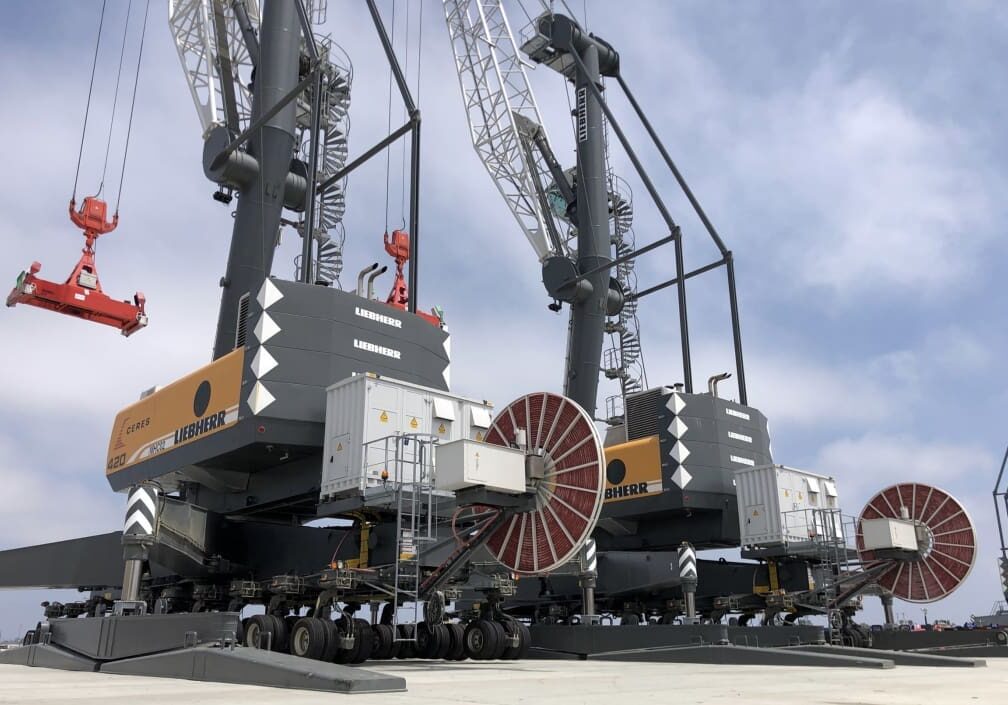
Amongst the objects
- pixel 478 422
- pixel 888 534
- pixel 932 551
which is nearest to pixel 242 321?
pixel 478 422

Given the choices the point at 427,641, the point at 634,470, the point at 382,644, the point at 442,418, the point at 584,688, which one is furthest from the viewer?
the point at 634,470

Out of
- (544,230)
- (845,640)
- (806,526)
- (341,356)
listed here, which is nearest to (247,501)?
(341,356)

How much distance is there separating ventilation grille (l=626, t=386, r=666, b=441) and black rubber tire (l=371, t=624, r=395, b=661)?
33.1 ft

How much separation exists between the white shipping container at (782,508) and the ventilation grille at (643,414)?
2.63 metres

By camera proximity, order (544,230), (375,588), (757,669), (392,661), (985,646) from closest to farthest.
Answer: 1. (757,669)
2. (375,588)
3. (392,661)
4. (985,646)
5. (544,230)

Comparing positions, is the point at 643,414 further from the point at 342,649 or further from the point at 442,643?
the point at 342,649

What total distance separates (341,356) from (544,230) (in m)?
21.7

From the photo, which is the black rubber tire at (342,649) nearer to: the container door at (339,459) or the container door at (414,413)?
the container door at (339,459)

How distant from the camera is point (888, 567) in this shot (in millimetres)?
21875

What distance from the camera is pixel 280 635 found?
1498cm

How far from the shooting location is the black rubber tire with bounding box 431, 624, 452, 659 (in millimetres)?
15992

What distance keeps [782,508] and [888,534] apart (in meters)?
2.56

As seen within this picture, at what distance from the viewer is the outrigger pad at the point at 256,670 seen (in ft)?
27.4

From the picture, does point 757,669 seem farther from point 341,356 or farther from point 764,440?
point 764,440
